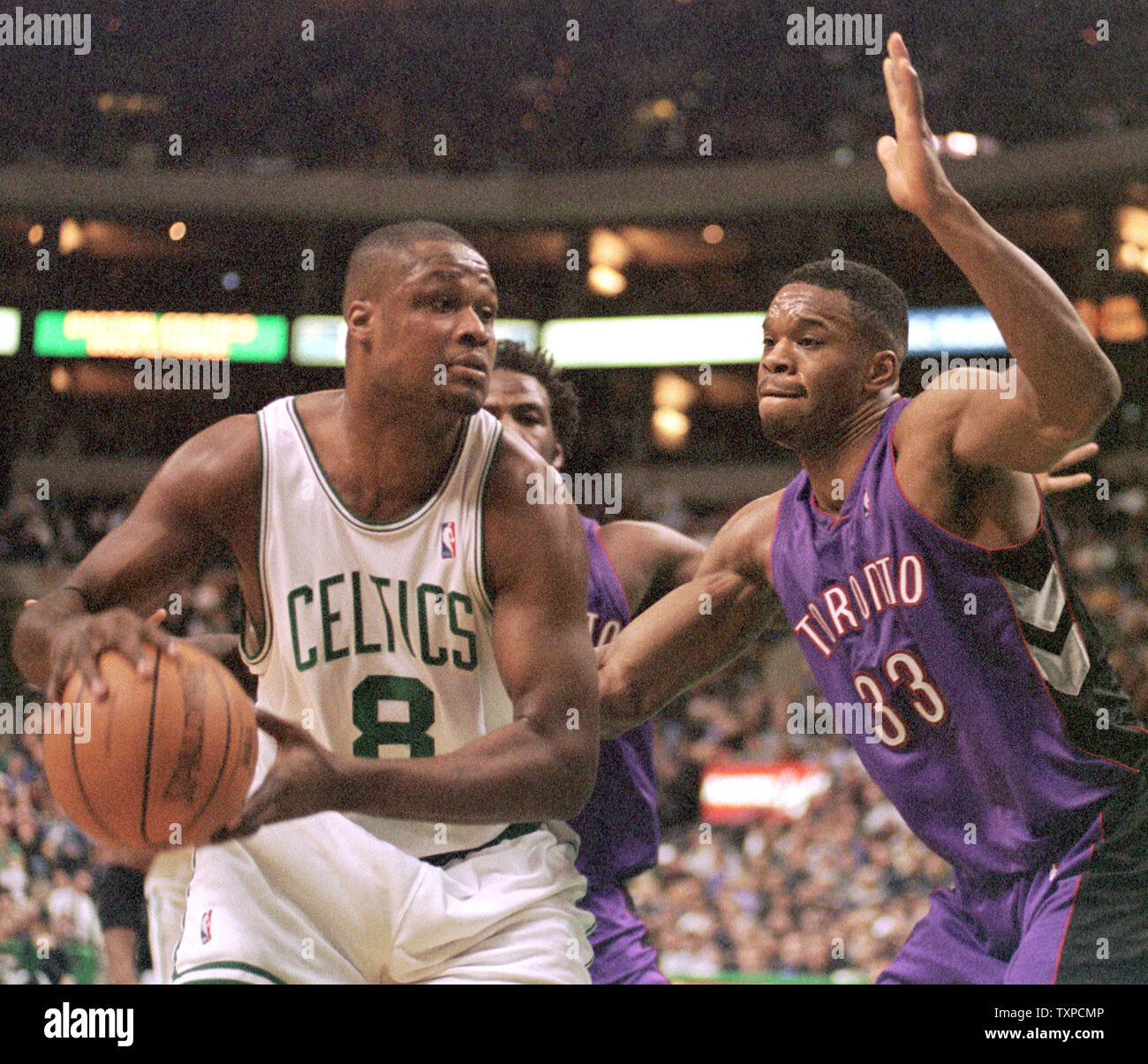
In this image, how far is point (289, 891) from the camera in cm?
234

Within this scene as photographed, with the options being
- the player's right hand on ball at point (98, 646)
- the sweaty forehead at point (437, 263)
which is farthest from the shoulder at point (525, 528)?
the player's right hand on ball at point (98, 646)

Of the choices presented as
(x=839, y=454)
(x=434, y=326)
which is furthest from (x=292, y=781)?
(x=839, y=454)

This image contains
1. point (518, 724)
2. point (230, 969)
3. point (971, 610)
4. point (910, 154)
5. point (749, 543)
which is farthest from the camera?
point (749, 543)

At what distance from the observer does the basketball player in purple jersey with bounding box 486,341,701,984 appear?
3.14 meters

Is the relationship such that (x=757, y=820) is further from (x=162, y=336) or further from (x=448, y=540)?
(x=448, y=540)

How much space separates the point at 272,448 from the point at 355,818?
681 mm

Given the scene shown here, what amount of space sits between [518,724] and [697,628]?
37.1 inches

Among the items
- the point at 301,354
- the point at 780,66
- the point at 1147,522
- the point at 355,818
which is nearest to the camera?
the point at 355,818

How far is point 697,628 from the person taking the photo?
3232 millimetres
